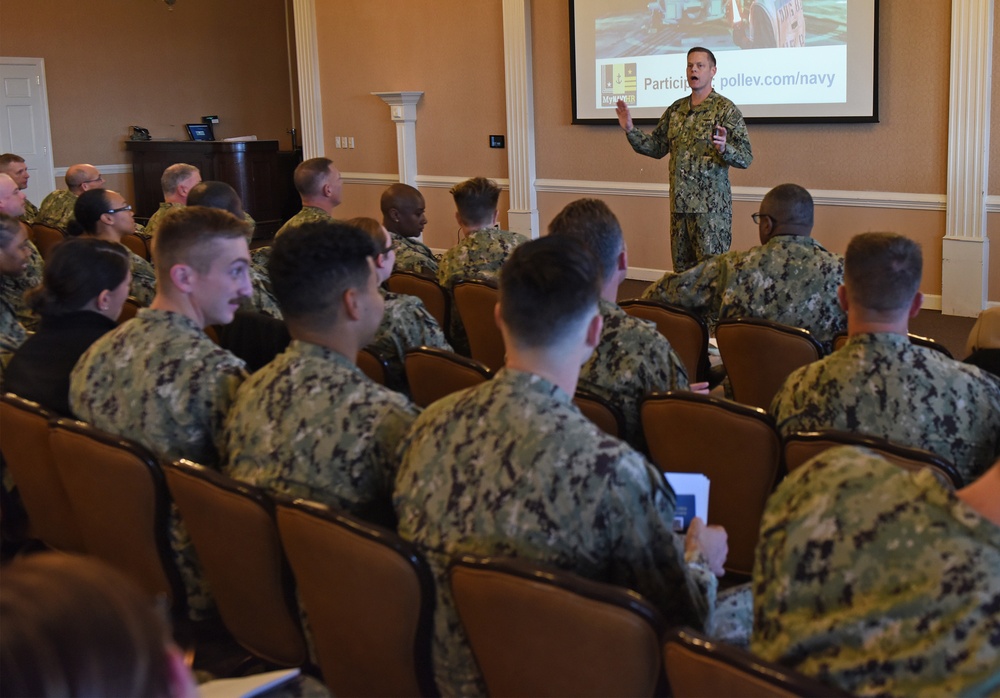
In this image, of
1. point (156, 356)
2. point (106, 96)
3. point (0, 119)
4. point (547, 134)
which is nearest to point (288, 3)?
point (106, 96)

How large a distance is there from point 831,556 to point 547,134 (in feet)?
28.1

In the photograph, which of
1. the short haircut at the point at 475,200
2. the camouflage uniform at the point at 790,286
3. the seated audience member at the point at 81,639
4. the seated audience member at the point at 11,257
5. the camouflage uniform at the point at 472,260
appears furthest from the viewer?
the short haircut at the point at 475,200

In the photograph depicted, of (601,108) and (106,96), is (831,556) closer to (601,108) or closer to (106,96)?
(601,108)

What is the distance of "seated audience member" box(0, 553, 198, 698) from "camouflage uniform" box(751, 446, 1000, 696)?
40.4 inches

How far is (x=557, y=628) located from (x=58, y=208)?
24.6ft

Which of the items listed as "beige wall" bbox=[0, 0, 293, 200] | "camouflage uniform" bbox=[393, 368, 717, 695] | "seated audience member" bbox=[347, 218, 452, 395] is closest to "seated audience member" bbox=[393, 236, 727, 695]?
"camouflage uniform" bbox=[393, 368, 717, 695]

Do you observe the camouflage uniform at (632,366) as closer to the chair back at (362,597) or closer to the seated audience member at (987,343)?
the seated audience member at (987,343)

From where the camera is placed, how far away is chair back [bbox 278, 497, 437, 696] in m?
1.87

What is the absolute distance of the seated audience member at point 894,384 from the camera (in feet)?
8.38

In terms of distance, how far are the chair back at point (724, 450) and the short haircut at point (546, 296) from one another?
783mm

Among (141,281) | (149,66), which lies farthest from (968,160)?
(149,66)

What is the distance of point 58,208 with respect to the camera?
8.06 metres

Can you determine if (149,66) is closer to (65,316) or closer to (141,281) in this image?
(141,281)

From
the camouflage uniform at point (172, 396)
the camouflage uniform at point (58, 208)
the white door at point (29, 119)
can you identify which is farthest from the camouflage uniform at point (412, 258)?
the white door at point (29, 119)
